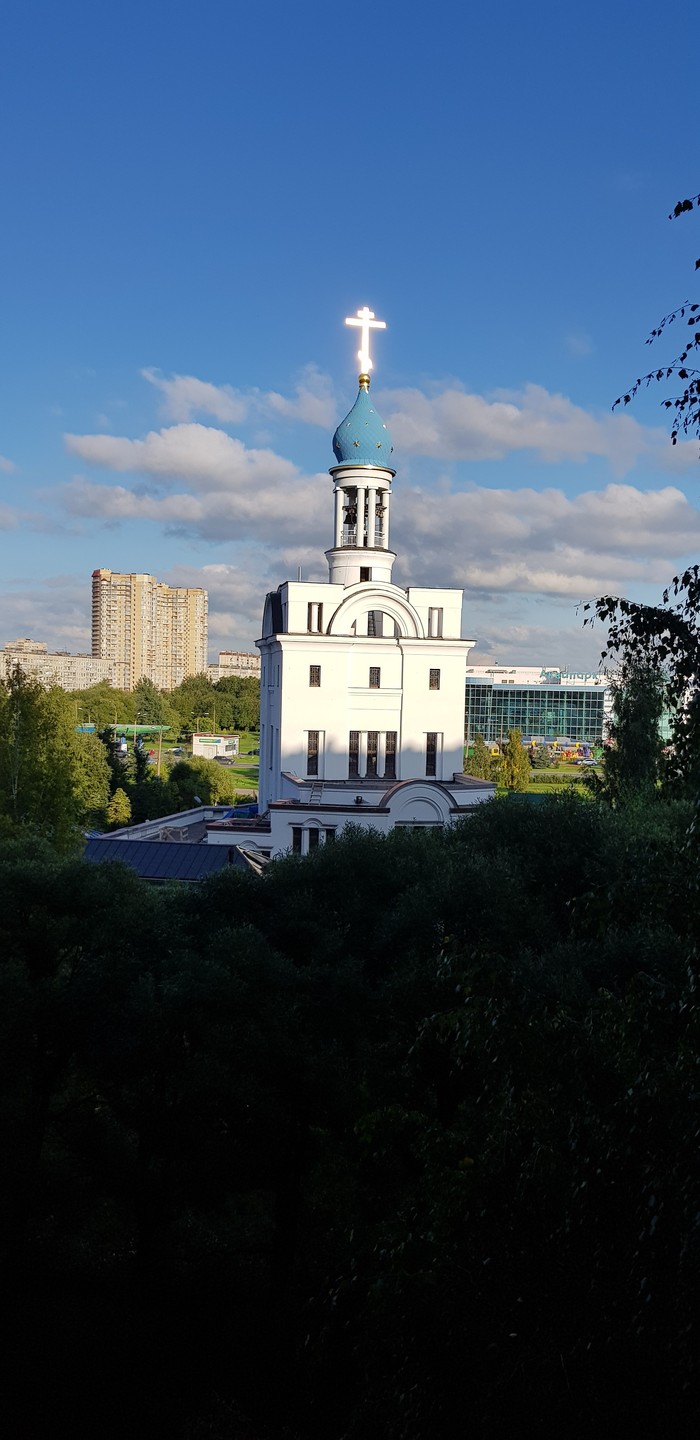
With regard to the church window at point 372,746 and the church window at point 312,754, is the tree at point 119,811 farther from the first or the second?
the church window at point 372,746

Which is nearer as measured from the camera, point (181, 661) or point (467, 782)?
point (467, 782)

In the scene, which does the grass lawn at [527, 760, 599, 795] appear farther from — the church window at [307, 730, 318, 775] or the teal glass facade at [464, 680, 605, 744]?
the church window at [307, 730, 318, 775]

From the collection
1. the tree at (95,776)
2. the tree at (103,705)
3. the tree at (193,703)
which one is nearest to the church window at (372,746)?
the tree at (95,776)

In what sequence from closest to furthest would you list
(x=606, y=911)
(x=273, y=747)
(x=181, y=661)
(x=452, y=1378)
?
(x=452, y=1378)
(x=606, y=911)
(x=273, y=747)
(x=181, y=661)

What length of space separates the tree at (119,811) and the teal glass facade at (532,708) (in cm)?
7075

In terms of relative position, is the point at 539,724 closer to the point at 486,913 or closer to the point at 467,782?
the point at 467,782

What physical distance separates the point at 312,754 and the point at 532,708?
8738 cm

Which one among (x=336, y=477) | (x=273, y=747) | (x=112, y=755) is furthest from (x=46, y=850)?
(x=112, y=755)

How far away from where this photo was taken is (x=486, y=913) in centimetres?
1263

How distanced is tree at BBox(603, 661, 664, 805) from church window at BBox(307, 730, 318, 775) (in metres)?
8.02

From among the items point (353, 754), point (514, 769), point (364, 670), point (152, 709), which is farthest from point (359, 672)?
point (152, 709)

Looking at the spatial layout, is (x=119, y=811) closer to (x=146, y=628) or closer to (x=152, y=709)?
(x=152, y=709)

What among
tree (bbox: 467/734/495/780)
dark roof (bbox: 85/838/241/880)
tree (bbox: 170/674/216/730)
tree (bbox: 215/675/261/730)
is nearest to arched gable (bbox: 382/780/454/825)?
dark roof (bbox: 85/838/241/880)

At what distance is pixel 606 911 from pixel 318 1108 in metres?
6.32
